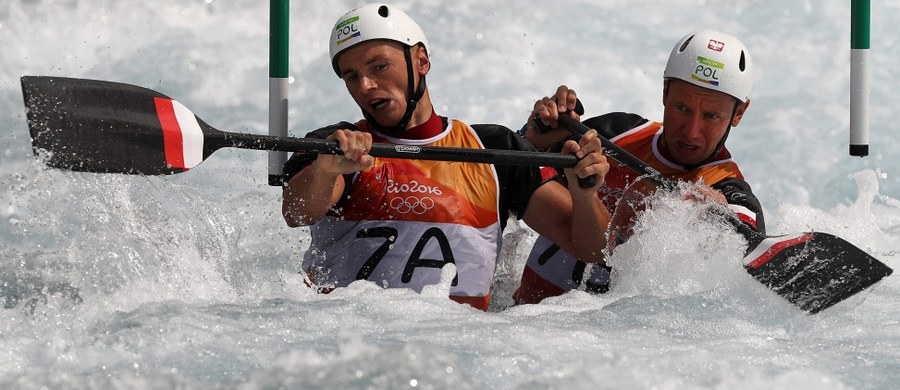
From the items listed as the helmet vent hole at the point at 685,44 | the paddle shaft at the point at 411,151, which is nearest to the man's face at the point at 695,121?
the helmet vent hole at the point at 685,44

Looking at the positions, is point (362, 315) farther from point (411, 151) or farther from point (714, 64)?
point (714, 64)

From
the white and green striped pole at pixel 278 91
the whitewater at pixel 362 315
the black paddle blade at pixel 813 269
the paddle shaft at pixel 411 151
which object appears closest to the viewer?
the whitewater at pixel 362 315

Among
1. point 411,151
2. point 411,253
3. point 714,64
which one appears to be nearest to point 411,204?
point 411,253

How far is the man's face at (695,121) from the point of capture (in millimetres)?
3822

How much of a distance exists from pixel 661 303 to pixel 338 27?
1284 millimetres

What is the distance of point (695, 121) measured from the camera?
3.82 m

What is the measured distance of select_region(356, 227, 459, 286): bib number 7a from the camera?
3.43 m

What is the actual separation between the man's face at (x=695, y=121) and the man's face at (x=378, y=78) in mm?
945

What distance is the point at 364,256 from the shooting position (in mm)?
3445

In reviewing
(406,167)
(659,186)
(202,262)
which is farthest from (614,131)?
(202,262)

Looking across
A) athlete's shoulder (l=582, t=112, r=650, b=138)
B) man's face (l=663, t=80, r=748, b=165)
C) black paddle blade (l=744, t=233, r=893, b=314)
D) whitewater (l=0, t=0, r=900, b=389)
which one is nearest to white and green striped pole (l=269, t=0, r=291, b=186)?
whitewater (l=0, t=0, r=900, b=389)

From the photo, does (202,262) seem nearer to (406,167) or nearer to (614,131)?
(406,167)

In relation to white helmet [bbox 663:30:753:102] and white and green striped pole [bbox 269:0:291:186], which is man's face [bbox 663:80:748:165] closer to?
white helmet [bbox 663:30:753:102]

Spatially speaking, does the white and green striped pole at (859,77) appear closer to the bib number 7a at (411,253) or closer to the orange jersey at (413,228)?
the orange jersey at (413,228)
